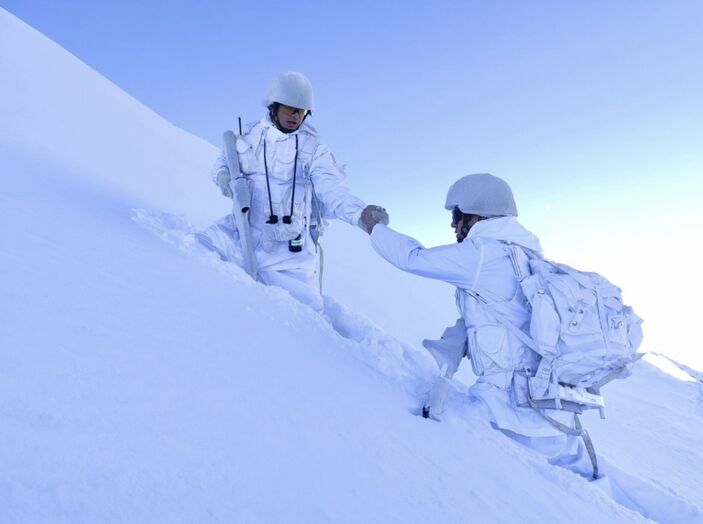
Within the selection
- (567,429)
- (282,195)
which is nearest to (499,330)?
(567,429)

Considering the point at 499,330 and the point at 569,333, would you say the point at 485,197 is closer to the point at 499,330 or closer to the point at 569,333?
the point at 499,330

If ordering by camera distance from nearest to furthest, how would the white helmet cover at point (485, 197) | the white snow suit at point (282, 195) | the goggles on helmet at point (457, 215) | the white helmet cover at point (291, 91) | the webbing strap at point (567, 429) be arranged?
the webbing strap at point (567, 429) → the white helmet cover at point (485, 197) → the goggles on helmet at point (457, 215) → the white helmet cover at point (291, 91) → the white snow suit at point (282, 195)

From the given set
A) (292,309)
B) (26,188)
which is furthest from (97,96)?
(292,309)

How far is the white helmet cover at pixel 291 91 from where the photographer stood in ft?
12.2

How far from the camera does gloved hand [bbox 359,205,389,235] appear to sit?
10.3 feet

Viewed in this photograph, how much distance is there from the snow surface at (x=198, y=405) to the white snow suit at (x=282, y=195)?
462 mm

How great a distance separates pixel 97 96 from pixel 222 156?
7.80m

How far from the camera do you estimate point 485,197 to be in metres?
2.69

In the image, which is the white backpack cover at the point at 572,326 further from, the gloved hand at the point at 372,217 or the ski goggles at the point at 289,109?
the ski goggles at the point at 289,109

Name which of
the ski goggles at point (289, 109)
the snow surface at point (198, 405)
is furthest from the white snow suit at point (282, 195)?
A: the snow surface at point (198, 405)

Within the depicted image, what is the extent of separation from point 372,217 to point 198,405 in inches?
79.7

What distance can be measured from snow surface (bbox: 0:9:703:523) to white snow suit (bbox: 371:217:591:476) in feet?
0.55

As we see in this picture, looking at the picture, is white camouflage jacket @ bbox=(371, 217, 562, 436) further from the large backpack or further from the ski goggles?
the ski goggles

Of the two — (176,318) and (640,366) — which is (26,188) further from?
(640,366)
